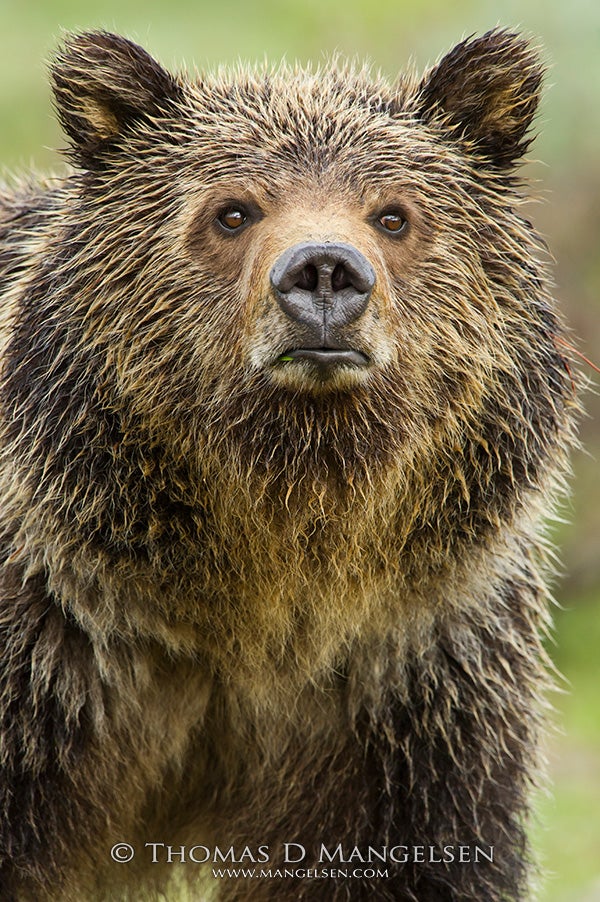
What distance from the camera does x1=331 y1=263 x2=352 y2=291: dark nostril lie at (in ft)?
16.9

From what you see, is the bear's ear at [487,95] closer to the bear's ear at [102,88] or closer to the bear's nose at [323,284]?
the bear's ear at [102,88]

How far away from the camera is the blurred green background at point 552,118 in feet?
41.8

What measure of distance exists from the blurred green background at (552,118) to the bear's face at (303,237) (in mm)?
2893

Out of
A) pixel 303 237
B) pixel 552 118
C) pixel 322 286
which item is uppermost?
pixel 552 118

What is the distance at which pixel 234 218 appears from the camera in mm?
5789

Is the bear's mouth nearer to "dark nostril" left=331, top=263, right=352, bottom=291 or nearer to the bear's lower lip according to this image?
the bear's lower lip

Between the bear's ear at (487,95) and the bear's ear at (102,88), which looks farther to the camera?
the bear's ear at (487,95)

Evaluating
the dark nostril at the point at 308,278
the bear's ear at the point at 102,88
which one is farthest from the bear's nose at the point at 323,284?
the bear's ear at the point at 102,88

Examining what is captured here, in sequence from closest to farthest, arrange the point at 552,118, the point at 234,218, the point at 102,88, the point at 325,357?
the point at 325,357, the point at 234,218, the point at 102,88, the point at 552,118

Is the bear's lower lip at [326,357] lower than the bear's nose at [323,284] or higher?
lower

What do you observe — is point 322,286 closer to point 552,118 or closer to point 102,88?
point 102,88

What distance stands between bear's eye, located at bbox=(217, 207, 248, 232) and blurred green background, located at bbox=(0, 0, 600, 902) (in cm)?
338

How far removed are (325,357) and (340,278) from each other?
11.0 inches

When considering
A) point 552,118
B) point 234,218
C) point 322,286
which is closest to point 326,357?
point 322,286
